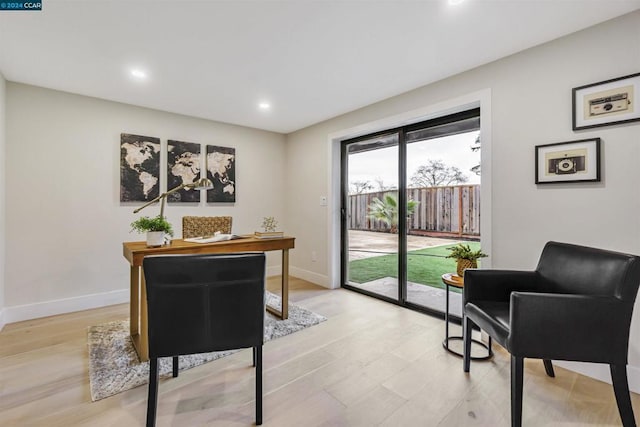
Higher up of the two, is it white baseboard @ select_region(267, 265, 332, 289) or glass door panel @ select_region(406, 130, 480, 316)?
glass door panel @ select_region(406, 130, 480, 316)

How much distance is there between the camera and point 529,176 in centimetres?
219

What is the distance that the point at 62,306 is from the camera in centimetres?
299

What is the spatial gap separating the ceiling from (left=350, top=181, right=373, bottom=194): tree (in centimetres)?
111

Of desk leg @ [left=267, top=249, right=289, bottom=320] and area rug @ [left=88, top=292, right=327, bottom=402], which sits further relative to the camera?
desk leg @ [left=267, top=249, right=289, bottom=320]

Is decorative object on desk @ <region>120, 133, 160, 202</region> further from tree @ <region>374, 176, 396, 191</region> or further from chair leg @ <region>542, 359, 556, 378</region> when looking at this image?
chair leg @ <region>542, 359, 556, 378</region>

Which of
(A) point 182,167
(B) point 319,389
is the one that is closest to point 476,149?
(B) point 319,389

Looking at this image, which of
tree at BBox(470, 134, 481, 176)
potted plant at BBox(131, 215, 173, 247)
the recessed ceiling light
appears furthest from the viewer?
tree at BBox(470, 134, 481, 176)

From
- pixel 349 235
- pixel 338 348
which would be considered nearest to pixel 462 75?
pixel 349 235

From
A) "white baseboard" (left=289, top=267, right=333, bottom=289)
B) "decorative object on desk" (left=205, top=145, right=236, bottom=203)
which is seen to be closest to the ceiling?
"decorative object on desk" (left=205, top=145, right=236, bottom=203)

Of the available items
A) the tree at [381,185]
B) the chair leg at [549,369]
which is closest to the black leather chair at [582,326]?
the chair leg at [549,369]

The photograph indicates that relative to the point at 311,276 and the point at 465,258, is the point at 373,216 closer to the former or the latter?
the point at 311,276

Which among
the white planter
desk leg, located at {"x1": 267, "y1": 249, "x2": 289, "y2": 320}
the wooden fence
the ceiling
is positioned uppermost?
the ceiling

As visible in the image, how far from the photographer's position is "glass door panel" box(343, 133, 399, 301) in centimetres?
343

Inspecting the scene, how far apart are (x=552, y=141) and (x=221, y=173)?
3.59 metres
